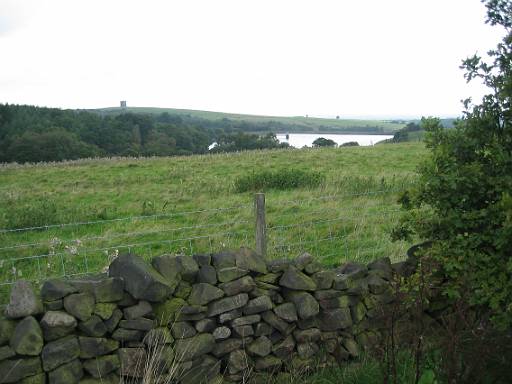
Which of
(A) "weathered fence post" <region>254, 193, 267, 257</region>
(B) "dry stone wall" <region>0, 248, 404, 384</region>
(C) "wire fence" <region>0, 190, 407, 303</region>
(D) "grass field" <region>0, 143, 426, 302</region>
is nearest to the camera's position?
(B) "dry stone wall" <region>0, 248, 404, 384</region>

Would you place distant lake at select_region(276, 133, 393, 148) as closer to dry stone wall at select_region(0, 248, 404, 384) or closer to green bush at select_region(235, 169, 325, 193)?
green bush at select_region(235, 169, 325, 193)

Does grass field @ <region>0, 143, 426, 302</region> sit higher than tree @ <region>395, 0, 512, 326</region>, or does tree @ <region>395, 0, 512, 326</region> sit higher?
tree @ <region>395, 0, 512, 326</region>

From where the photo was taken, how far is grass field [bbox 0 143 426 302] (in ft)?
25.6

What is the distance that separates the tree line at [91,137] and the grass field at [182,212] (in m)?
19.5

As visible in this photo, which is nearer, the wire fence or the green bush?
the wire fence

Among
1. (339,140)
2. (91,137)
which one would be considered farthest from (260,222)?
(91,137)

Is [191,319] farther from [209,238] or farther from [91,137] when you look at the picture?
[91,137]

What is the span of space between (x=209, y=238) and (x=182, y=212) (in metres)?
3.03

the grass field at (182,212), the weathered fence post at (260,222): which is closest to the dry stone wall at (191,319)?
the weathered fence post at (260,222)

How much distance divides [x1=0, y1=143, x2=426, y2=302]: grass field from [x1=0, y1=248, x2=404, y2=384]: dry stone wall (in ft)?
5.06

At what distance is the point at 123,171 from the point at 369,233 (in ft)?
43.1

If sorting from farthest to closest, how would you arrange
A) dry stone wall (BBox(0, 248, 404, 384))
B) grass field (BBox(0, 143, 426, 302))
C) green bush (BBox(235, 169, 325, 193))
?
green bush (BBox(235, 169, 325, 193))
grass field (BBox(0, 143, 426, 302))
dry stone wall (BBox(0, 248, 404, 384))

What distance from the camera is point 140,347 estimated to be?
492cm

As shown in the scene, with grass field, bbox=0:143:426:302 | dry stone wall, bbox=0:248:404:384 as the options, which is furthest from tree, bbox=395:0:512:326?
grass field, bbox=0:143:426:302
